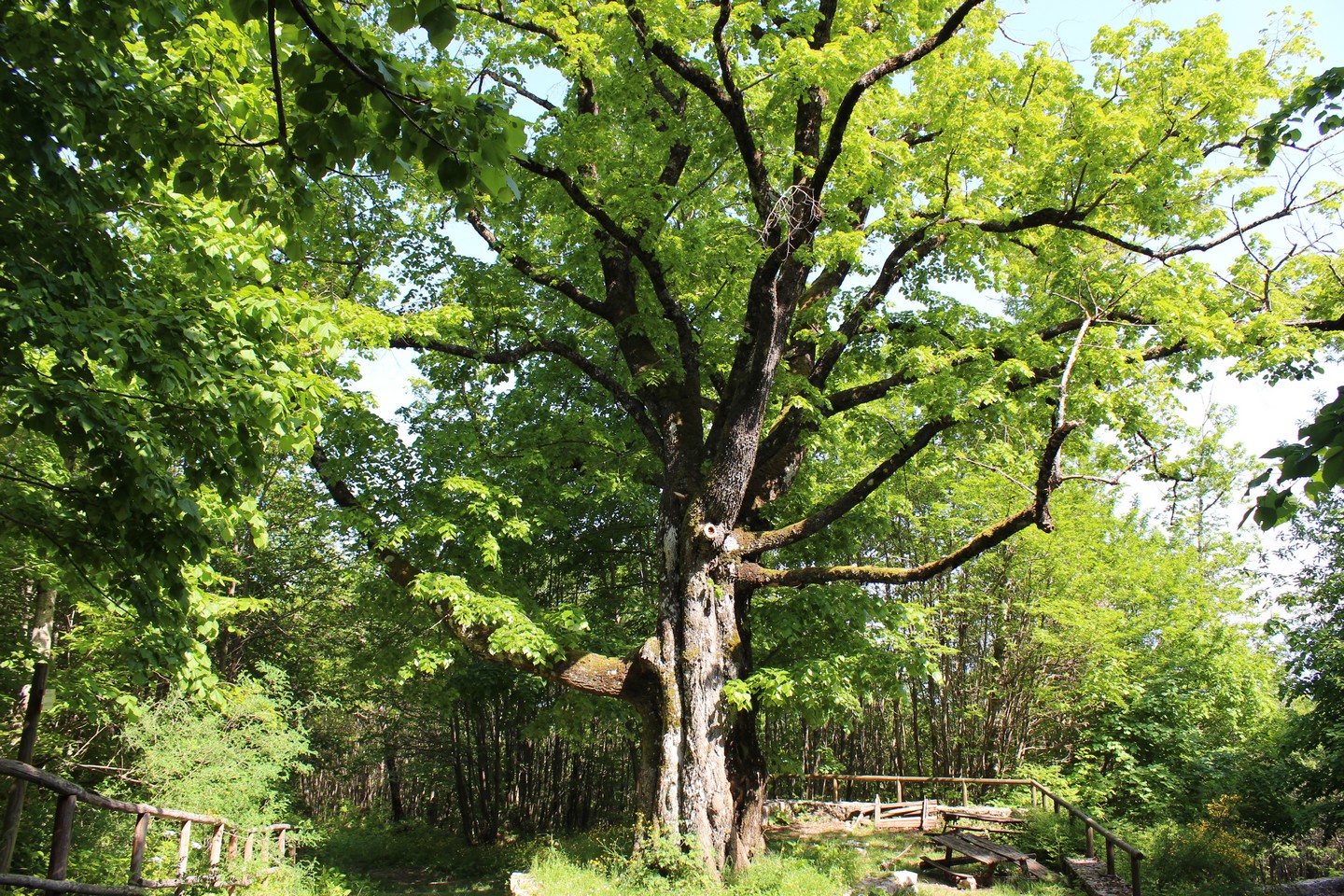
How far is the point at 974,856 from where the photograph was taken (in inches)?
395

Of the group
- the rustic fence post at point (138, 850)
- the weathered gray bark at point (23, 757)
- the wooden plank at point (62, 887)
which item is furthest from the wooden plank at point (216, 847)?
the wooden plank at point (62, 887)

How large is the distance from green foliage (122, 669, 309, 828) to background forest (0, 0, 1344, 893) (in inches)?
2.1

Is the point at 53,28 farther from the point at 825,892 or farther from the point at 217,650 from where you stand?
the point at 217,650

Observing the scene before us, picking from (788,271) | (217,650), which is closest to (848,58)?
(788,271)

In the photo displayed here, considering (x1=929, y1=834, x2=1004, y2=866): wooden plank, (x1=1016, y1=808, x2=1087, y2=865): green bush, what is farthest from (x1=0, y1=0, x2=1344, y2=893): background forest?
(x1=929, y1=834, x2=1004, y2=866): wooden plank

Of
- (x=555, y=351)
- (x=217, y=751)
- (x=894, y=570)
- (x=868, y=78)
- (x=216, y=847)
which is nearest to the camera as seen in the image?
(x=868, y=78)

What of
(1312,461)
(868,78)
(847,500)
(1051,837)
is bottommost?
(1051,837)

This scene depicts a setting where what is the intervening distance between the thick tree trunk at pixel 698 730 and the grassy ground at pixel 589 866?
0.44 metres

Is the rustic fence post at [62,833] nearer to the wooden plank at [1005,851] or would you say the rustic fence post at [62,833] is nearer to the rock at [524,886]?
the rock at [524,886]

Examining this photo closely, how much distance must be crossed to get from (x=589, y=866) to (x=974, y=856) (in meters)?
4.92

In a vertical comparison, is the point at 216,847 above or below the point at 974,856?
above

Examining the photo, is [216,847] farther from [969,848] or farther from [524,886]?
[969,848]

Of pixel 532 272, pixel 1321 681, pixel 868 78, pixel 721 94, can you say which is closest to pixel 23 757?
pixel 532 272

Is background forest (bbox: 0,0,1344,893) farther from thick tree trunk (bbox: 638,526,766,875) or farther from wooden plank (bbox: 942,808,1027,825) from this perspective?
wooden plank (bbox: 942,808,1027,825)
